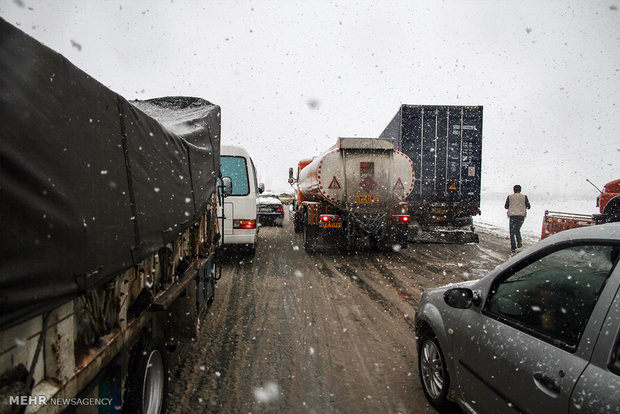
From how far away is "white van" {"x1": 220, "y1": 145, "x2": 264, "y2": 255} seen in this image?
808 cm

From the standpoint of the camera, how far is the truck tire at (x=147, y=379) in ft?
7.02

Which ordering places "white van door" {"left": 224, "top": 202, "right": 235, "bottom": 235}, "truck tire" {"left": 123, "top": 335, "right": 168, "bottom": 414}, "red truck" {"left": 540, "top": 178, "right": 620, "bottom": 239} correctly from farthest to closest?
"white van door" {"left": 224, "top": 202, "right": 235, "bottom": 235}
"red truck" {"left": 540, "top": 178, "right": 620, "bottom": 239}
"truck tire" {"left": 123, "top": 335, "right": 168, "bottom": 414}

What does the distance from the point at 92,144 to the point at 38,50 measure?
1.49ft

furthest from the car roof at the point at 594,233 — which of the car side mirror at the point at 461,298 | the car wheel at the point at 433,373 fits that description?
the car wheel at the point at 433,373

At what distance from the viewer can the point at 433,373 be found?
9.70 feet

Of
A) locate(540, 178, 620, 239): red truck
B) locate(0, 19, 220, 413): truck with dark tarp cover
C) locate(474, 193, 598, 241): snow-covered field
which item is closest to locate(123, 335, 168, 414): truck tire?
locate(0, 19, 220, 413): truck with dark tarp cover

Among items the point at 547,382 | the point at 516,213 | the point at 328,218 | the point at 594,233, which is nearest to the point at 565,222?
the point at 516,213

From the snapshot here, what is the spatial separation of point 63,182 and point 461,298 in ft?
7.72

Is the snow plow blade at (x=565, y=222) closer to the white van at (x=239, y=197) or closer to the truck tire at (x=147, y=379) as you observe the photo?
the white van at (x=239, y=197)

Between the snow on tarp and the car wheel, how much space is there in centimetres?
234

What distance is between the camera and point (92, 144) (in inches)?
67.9

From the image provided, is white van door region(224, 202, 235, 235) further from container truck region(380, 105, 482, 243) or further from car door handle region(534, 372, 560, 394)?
car door handle region(534, 372, 560, 394)

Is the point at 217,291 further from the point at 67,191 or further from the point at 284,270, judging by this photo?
the point at 67,191

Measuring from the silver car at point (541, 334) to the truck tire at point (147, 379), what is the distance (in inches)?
80.7
